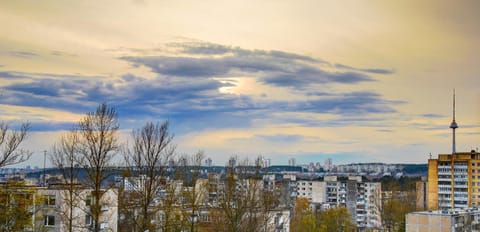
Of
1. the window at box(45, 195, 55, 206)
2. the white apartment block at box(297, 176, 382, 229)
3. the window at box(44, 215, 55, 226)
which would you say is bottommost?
the white apartment block at box(297, 176, 382, 229)

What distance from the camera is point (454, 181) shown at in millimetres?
62312

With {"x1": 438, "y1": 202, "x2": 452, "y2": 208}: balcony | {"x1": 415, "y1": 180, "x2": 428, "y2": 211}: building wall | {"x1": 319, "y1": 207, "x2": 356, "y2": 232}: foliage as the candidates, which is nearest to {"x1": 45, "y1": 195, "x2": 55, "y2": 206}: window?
{"x1": 319, "y1": 207, "x2": 356, "y2": 232}: foliage

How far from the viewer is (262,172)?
27.0m

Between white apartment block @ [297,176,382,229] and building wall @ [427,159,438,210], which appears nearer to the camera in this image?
building wall @ [427,159,438,210]

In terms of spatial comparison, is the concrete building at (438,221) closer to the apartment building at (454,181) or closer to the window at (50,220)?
the window at (50,220)

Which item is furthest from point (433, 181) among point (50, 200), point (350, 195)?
point (50, 200)

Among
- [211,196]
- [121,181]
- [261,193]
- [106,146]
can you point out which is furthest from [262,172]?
[106,146]

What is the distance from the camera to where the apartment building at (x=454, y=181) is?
61.5 meters

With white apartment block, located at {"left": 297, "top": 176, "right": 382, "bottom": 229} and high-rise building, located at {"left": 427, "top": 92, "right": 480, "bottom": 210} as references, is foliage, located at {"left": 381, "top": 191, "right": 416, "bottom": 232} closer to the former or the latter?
white apartment block, located at {"left": 297, "top": 176, "right": 382, "bottom": 229}

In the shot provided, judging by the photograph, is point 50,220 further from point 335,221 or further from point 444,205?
point 444,205

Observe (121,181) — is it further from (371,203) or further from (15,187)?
(371,203)

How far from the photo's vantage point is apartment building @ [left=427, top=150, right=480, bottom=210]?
61.5 m

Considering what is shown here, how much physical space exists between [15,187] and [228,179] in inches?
396

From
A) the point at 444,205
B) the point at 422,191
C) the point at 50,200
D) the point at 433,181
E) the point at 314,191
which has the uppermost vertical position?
the point at 50,200
